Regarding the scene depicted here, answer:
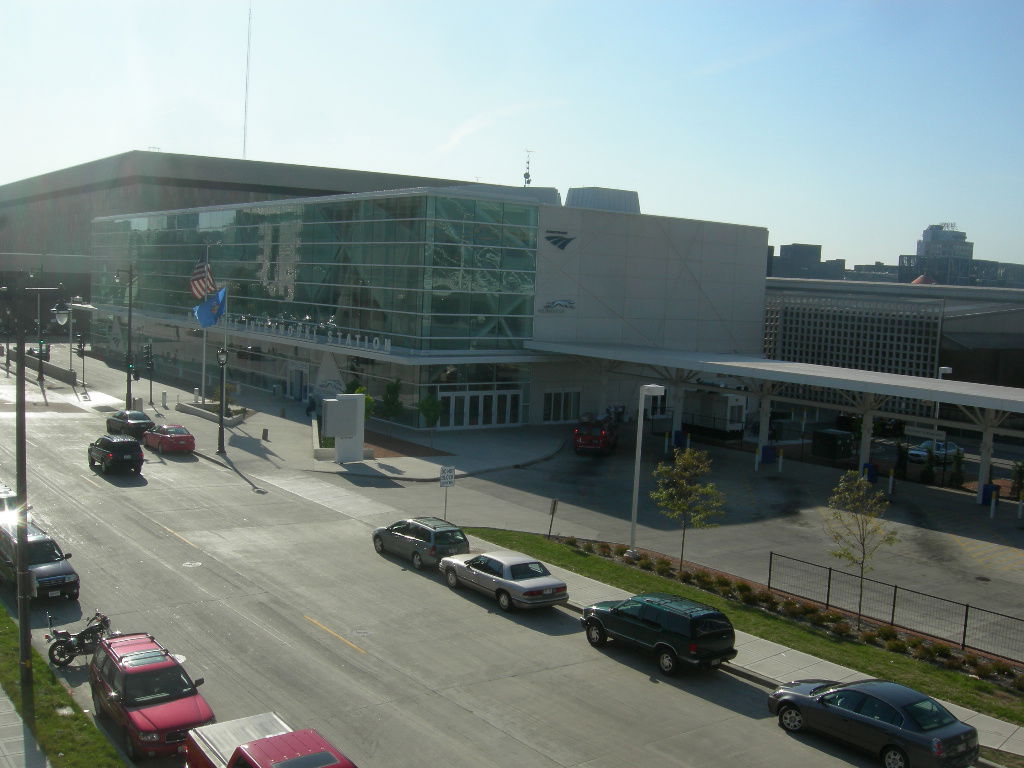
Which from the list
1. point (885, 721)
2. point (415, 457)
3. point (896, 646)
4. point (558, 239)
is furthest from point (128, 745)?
point (558, 239)

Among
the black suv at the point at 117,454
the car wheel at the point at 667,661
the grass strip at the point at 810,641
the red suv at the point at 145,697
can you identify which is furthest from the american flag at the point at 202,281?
the car wheel at the point at 667,661

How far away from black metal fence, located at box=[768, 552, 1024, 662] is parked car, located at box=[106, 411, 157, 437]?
1220 inches

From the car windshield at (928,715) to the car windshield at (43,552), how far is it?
58.9ft

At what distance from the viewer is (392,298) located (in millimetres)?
50562

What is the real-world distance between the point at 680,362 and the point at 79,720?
33.8 meters

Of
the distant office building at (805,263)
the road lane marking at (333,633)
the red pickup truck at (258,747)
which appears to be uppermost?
the distant office building at (805,263)

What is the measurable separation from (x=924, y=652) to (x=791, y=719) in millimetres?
5167

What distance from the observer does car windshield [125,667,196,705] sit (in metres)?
14.0

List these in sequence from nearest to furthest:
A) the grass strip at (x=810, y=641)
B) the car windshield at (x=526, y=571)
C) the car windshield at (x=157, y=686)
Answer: the car windshield at (x=157, y=686), the grass strip at (x=810, y=641), the car windshield at (x=526, y=571)

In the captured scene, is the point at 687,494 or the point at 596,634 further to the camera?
the point at 687,494

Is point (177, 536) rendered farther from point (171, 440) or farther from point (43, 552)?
point (171, 440)

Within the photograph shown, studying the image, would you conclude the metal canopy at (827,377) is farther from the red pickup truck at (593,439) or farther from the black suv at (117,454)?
the black suv at (117,454)

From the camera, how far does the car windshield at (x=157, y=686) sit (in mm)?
14000

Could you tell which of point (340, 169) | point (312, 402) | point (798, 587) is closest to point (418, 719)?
point (798, 587)
